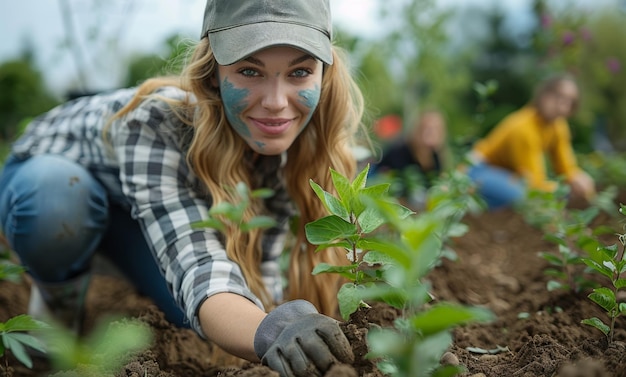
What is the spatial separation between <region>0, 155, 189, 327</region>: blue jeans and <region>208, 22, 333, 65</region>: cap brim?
2.31 ft

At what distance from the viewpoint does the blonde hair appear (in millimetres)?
1643

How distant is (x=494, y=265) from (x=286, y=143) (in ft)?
4.92

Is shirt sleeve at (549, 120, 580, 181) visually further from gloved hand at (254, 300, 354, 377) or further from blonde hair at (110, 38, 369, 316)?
gloved hand at (254, 300, 354, 377)

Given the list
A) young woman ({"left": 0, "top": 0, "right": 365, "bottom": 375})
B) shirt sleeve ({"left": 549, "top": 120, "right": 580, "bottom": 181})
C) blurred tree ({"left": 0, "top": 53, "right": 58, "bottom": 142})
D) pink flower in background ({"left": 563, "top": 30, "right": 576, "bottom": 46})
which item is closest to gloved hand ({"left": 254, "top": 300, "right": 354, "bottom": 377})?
young woman ({"left": 0, "top": 0, "right": 365, "bottom": 375})

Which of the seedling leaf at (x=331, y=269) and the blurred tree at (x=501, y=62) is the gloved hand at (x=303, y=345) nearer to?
the seedling leaf at (x=331, y=269)

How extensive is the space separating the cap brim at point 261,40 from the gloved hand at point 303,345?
64cm

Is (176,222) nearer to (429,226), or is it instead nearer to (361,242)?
(361,242)

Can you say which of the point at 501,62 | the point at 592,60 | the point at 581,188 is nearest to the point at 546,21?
the point at 581,188

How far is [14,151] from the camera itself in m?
2.08

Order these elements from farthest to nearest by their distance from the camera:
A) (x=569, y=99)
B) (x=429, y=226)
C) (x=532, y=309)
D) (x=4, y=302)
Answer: (x=569, y=99) → (x=4, y=302) → (x=532, y=309) → (x=429, y=226)

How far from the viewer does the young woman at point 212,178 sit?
4.42ft

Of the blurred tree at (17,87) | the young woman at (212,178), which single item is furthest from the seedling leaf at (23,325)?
the blurred tree at (17,87)

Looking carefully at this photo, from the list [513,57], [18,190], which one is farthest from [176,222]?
[513,57]

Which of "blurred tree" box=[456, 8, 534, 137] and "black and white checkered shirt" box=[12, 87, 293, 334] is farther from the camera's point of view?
"blurred tree" box=[456, 8, 534, 137]
